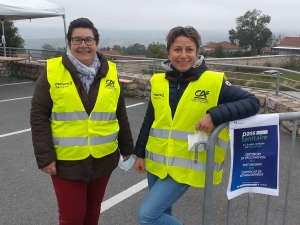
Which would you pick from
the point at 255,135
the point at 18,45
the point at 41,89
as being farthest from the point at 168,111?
the point at 18,45

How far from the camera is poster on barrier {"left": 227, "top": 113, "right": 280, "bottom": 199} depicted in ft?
5.71

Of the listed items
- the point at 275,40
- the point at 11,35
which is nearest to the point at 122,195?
the point at 11,35

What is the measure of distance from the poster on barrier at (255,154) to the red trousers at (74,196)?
956mm

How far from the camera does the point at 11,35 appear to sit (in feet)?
56.6

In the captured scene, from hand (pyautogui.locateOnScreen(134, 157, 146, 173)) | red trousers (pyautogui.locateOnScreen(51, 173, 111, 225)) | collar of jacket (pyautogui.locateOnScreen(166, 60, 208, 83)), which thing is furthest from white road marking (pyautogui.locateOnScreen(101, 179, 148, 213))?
collar of jacket (pyautogui.locateOnScreen(166, 60, 208, 83))

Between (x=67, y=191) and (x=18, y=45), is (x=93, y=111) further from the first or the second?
(x=18, y=45)

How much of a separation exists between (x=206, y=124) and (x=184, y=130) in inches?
7.6

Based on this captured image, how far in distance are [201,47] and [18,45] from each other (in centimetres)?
1792

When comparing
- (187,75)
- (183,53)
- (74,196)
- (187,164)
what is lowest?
(74,196)

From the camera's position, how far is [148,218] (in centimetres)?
184

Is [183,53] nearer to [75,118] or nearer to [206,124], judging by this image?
[206,124]

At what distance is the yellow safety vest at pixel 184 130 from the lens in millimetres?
1838

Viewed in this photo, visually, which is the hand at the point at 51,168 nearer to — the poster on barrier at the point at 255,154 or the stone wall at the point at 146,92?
the poster on barrier at the point at 255,154

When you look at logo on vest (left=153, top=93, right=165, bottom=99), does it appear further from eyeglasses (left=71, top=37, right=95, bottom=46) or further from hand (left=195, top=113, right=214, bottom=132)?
eyeglasses (left=71, top=37, right=95, bottom=46)
